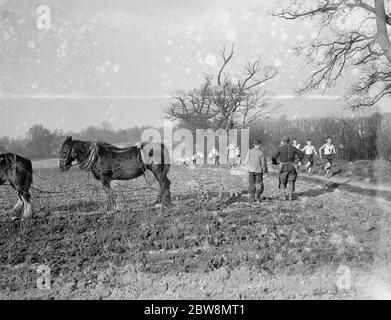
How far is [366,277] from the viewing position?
265 inches

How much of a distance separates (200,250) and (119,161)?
16.8 ft

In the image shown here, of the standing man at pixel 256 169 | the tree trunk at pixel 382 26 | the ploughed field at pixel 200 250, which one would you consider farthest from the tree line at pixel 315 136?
the tree trunk at pixel 382 26

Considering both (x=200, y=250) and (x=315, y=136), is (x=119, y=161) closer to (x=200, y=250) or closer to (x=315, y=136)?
(x=200, y=250)

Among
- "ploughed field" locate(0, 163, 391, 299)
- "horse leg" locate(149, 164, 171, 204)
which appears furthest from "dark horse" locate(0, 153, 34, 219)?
"horse leg" locate(149, 164, 171, 204)

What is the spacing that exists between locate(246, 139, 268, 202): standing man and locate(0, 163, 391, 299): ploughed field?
512 millimetres

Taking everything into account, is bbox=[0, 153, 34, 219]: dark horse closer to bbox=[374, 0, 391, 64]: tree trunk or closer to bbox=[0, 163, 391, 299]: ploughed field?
bbox=[0, 163, 391, 299]: ploughed field

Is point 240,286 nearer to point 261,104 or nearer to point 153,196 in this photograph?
point 153,196

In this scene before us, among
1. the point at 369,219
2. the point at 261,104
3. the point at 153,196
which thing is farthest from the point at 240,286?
the point at 261,104

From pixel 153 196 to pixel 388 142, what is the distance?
641 inches

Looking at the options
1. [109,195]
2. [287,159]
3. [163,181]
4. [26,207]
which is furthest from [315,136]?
[26,207]

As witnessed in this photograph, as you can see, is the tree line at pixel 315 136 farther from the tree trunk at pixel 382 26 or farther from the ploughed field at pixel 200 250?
the tree trunk at pixel 382 26

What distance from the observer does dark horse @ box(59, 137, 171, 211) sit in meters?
12.0

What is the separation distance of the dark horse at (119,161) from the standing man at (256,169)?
2.59 metres

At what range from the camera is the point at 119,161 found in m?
12.5
